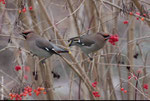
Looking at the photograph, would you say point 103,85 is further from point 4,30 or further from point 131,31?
point 4,30

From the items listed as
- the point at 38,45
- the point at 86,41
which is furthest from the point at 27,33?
the point at 86,41

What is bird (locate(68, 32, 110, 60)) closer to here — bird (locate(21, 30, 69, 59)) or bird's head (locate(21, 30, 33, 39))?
bird (locate(21, 30, 69, 59))

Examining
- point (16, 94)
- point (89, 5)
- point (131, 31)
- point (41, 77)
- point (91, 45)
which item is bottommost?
point (16, 94)

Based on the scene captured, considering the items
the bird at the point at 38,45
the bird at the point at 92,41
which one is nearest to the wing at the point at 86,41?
the bird at the point at 92,41

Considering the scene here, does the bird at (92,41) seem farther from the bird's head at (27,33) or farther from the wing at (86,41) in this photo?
the bird's head at (27,33)

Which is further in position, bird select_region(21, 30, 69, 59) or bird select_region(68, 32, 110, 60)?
bird select_region(68, 32, 110, 60)

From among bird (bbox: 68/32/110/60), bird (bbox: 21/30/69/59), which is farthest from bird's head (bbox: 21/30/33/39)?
bird (bbox: 68/32/110/60)

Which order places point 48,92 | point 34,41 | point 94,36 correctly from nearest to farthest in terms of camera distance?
point 34,41 → point 94,36 → point 48,92

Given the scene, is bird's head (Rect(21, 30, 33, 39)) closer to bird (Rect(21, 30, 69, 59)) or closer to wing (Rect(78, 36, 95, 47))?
bird (Rect(21, 30, 69, 59))

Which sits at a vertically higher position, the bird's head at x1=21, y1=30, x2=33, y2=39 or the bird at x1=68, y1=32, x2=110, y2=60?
the bird's head at x1=21, y1=30, x2=33, y2=39

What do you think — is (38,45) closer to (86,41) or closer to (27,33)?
(27,33)

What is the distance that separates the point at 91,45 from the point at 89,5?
0.95 meters

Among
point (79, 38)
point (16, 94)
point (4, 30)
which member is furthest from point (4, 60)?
point (16, 94)

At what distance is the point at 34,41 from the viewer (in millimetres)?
3875
